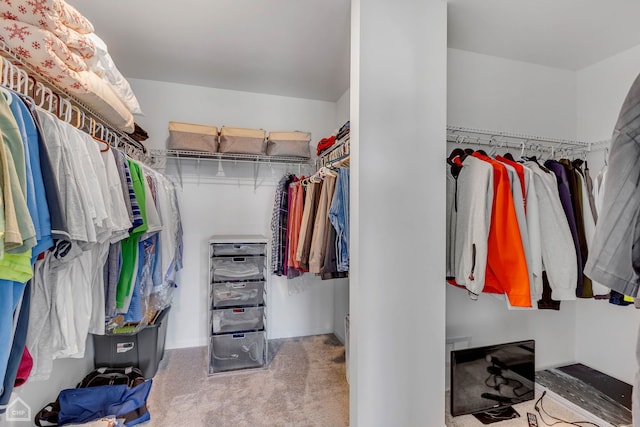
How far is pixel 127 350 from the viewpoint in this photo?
6.81ft

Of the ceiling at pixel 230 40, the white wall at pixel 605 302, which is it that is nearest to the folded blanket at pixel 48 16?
the ceiling at pixel 230 40

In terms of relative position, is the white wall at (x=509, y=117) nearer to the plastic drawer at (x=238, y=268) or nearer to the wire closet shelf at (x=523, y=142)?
the wire closet shelf at (x=523, y=142)

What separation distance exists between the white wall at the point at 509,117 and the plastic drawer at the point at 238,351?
1.45 metres

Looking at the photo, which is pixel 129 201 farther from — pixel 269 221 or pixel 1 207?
pixel 269 221

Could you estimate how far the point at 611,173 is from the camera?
686 mm

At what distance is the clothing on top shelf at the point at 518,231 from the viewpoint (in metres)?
1.47

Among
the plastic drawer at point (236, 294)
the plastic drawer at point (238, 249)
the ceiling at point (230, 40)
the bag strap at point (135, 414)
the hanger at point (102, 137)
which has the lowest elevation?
the bag strap at point (135, 414)

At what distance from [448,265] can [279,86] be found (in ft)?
7.09

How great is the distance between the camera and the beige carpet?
171cm

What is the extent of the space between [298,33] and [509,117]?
1630 millimetres

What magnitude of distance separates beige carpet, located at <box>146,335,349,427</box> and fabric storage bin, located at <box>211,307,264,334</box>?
331 mm

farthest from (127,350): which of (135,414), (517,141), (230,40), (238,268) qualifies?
(517,141)

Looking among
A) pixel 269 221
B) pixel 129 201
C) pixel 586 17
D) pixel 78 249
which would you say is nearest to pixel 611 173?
pixel 78 249

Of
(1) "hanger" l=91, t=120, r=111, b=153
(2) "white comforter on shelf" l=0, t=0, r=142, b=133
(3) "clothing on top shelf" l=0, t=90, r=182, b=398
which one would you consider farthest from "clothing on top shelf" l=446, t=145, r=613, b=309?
(2) "white comforter on shelf" l=0, t=0, r=142, b=133
